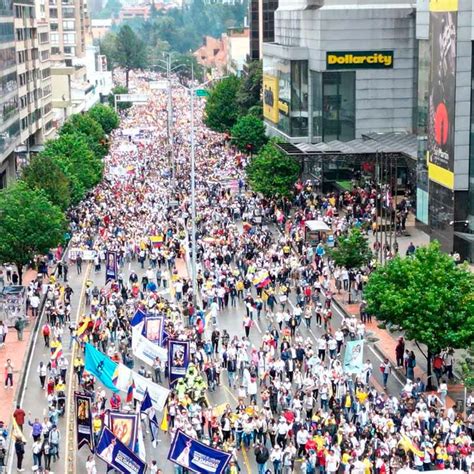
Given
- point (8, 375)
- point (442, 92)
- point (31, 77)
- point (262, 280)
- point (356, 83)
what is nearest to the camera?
point (8, 375)

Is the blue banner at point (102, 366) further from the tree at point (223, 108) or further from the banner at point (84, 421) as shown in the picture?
the tree at point (223, 108)

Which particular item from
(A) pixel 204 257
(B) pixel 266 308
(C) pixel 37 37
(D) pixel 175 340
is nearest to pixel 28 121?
(C) pixel 37 37

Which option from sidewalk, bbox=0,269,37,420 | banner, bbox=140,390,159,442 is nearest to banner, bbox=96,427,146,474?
banner, bbox=140,390,159,442

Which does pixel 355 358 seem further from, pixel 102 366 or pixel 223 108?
pixel 223 108

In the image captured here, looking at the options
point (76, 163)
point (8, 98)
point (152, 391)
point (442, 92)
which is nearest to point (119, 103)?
point (8, 98)

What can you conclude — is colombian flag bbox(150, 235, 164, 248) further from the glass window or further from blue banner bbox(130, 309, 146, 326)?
the glass window

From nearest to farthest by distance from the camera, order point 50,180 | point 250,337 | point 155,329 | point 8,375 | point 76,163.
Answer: point 8,375, point 155,329, point 250,337, point 50,180, point 76,163

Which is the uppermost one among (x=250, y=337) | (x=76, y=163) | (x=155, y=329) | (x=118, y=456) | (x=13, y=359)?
(x=118, y=456)
